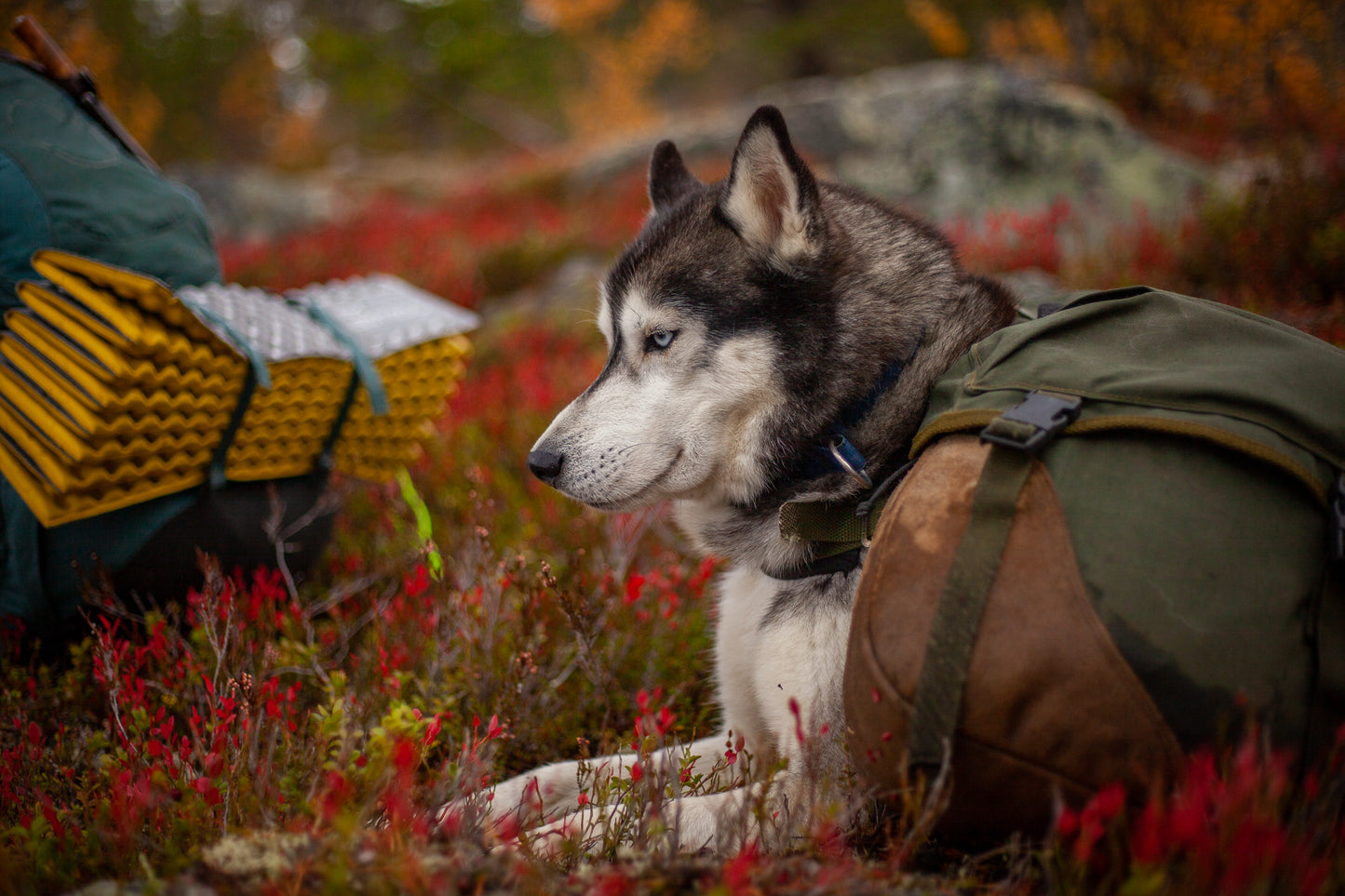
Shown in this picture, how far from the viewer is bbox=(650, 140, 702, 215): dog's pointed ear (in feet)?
9.81

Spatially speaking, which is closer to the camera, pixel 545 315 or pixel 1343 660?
pixel 1343 660

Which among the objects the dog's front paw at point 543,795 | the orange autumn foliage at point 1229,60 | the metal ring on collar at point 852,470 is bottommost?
the dog's front paw at point 543,795

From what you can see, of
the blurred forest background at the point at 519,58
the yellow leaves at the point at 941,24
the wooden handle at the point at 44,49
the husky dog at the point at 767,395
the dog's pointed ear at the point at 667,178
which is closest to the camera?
the husky dog at the point at 767,395

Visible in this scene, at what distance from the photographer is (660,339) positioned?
240 cm

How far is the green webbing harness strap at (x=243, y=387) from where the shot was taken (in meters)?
2.51

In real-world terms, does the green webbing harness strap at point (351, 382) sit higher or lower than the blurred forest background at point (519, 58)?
lower

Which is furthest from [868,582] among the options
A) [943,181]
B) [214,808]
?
[943,181]

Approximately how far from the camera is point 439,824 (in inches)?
63.2

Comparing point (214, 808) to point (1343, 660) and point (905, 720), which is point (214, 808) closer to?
point (905, 720)

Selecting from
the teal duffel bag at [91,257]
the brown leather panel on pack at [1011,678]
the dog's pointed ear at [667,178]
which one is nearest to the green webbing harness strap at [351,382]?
the teal duffel bag at [91,257]

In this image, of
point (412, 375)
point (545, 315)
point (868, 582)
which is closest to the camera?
point (868, 582)

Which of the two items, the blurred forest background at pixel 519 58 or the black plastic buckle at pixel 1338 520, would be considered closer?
the black plastic buckle at pixel 1338 520

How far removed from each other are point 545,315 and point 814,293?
5617 mm

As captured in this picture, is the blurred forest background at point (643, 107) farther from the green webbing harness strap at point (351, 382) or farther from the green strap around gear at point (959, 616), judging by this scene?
the green webbing harness strap at point (351, 382)
